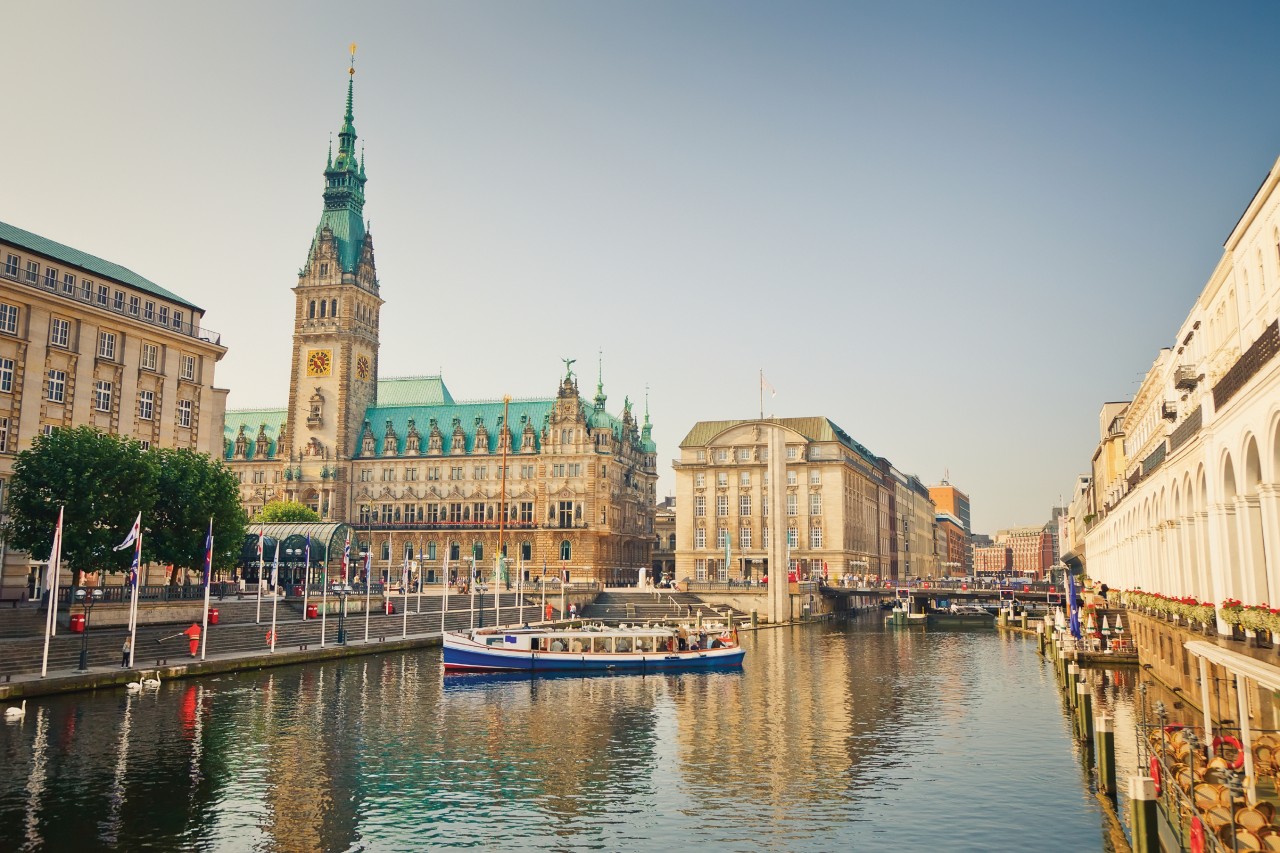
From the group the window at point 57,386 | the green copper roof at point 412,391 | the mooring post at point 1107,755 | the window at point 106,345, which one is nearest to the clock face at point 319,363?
the green copper roof at point 412,391

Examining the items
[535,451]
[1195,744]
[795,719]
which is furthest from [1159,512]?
[535,451]

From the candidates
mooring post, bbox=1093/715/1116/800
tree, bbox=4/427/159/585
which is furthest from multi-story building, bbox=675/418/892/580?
mooring post, bbox=1093/715/1116/800

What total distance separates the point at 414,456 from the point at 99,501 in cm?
10708

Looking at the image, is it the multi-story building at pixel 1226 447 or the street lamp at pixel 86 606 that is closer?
the multi-story building at pixel 1226 447

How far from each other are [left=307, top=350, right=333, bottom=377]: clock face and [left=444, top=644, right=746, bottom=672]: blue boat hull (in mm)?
111287

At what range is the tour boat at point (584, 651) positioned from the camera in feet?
243

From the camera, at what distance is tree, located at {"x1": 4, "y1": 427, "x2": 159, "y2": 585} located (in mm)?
69250

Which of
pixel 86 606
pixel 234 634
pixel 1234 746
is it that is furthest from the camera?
pixel 234 634

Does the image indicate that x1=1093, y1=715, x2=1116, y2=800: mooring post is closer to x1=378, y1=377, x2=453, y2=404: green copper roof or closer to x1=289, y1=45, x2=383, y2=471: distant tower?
x1=289, y1=45, x2=383, y2=471: distant tower

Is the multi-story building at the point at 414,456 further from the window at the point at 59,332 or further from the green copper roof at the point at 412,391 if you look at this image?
the window at the point at 59,332

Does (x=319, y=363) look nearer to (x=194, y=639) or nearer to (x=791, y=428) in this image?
(x=791, y=428)

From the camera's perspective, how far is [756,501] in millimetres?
163000

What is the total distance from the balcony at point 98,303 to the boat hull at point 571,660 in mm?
43753

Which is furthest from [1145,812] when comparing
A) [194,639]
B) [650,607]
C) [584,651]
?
[650,607]
